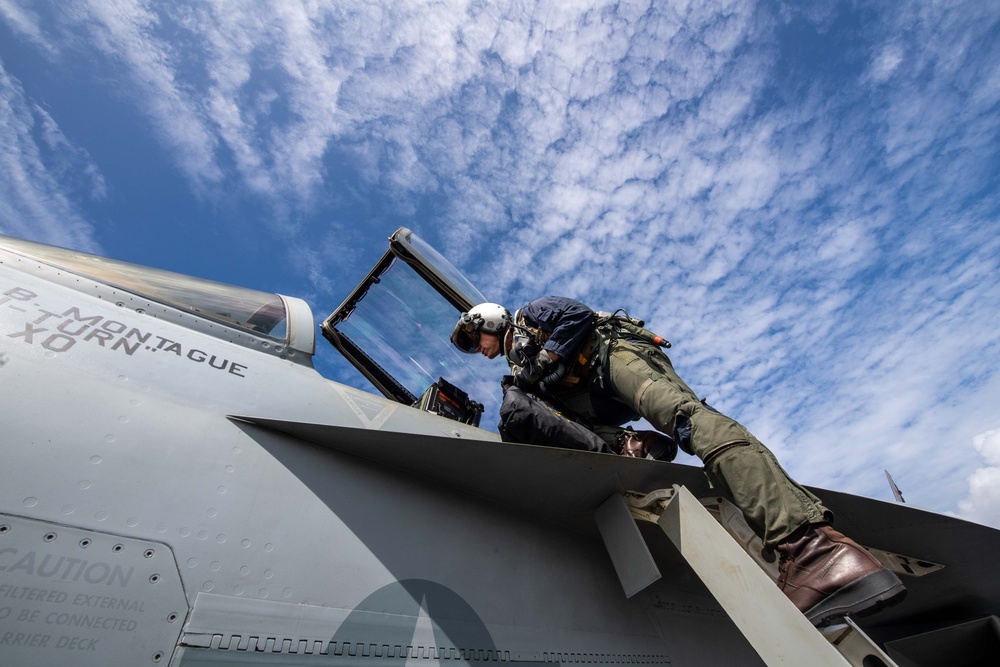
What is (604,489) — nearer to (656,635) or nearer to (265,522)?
(656,635)

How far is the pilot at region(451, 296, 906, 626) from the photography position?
1737 millimetres

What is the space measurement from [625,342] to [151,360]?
8.53 feet

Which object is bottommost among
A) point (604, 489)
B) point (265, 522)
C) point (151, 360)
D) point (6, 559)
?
point (6, 559)

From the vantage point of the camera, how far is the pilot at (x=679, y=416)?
68.4 inches

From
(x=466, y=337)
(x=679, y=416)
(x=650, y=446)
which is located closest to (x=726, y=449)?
(x=679, y=416)

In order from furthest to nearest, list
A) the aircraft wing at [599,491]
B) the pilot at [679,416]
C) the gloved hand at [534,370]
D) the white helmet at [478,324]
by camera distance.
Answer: the white helmet at [478,324]
the gloved hand at [534,370]
the aircraft wing at [599,491]
the pilot at [679,416]

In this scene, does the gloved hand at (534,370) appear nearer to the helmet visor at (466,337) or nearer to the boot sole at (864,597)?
the helmet visor at (466,337)

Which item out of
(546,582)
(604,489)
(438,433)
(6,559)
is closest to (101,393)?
(6,559)

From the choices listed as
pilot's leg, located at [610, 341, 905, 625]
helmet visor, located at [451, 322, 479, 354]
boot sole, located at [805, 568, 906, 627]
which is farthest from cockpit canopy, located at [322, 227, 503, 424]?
boot sole, located at [805, 568, 906, 627]

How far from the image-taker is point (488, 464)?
2.27 meters

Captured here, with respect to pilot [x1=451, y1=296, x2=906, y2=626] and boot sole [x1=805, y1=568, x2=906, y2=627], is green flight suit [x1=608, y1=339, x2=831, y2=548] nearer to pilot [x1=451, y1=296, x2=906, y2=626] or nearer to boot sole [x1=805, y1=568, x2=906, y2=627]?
pilot [x1=451, y1=296, x2=906, y2=626]

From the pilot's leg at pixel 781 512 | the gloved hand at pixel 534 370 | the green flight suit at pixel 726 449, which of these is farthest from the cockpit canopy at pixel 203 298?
the pilot's leg at pixel 781 512

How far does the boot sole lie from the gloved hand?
1869 millimetres

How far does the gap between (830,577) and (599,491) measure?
1.07 metres
